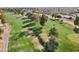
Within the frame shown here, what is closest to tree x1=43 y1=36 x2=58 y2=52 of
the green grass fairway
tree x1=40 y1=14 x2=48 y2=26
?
the green grass fairway

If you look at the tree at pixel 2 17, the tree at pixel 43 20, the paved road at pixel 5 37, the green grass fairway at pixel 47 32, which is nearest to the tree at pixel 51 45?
the green grass fairway at pixel 47 32

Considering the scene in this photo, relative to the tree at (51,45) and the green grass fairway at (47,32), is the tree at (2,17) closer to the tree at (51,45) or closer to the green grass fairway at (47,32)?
the green grass fairway at (47,32)

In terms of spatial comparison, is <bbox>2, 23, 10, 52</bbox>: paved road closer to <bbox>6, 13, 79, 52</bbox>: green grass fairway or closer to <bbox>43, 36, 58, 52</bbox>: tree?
<bbox>6, 13, 79, 52</bbox>: green grass fairway
